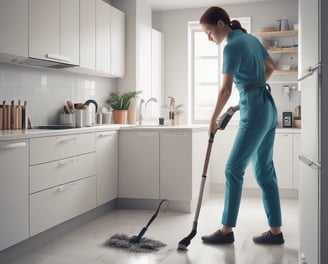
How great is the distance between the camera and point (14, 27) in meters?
3.01

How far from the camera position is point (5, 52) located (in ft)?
9.61

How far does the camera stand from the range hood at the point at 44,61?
10.4 feet

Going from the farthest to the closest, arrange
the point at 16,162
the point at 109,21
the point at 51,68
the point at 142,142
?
the point at 109,21 < the point at 142,142 < the point at 51,68 < the point at 16,162

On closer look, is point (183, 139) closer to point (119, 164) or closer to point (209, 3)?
point (119, 164)

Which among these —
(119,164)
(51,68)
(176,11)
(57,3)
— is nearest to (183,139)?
(119,164)

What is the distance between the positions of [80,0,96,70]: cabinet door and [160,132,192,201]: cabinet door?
964 millimetres

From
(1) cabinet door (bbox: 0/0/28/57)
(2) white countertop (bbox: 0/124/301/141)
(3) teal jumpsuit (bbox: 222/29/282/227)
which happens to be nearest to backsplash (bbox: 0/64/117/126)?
(1) cabinet door (bbox: 0/0/28/57)

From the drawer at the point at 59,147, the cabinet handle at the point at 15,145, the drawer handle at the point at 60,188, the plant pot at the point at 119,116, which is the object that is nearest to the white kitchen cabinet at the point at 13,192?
the cabinet handle at the point at 15,145

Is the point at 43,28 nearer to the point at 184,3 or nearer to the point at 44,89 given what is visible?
the point at 44,89

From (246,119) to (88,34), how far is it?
1.88 meters

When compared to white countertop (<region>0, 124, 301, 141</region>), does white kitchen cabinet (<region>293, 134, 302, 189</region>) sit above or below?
below

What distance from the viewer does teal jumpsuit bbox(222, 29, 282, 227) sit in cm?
290

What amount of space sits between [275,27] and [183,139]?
219cm

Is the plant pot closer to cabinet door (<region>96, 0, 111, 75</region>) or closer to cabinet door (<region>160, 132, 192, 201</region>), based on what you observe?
cabinet door (<region>96, 0, 111, 75</region>)
